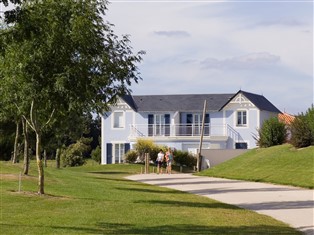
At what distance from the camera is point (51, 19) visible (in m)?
20.5

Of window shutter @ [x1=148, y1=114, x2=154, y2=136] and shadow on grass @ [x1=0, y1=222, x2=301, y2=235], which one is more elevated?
window shutter @ [x1=148, y1=114, x2=154, y2=136]

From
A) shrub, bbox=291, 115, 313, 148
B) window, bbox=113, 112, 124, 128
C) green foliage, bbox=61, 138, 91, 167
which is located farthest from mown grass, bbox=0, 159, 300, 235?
window, bbox=113, 112, 124, 128

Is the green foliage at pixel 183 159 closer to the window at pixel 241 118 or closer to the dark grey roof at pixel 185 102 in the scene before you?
the window at pixel 241 118

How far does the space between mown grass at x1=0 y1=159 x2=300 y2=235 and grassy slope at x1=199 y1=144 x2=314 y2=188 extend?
8.58 metres

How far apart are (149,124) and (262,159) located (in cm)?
2811

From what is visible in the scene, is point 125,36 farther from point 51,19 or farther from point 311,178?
point 311,178

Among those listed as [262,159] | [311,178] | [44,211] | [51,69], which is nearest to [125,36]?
[51,69]

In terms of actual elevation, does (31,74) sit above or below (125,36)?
below

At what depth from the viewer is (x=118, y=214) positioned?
18.8 meters

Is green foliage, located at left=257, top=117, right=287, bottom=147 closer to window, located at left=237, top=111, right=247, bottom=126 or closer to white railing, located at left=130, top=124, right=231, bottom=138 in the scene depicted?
window, located at left=237, top=111, right=247, bottom=126

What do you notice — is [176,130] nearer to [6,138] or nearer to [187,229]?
[6,138]

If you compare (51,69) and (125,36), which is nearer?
(51,69)

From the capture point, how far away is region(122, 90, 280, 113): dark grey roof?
223 feet

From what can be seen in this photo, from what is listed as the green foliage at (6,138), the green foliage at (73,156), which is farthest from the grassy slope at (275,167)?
the green foliage at (73,156)
